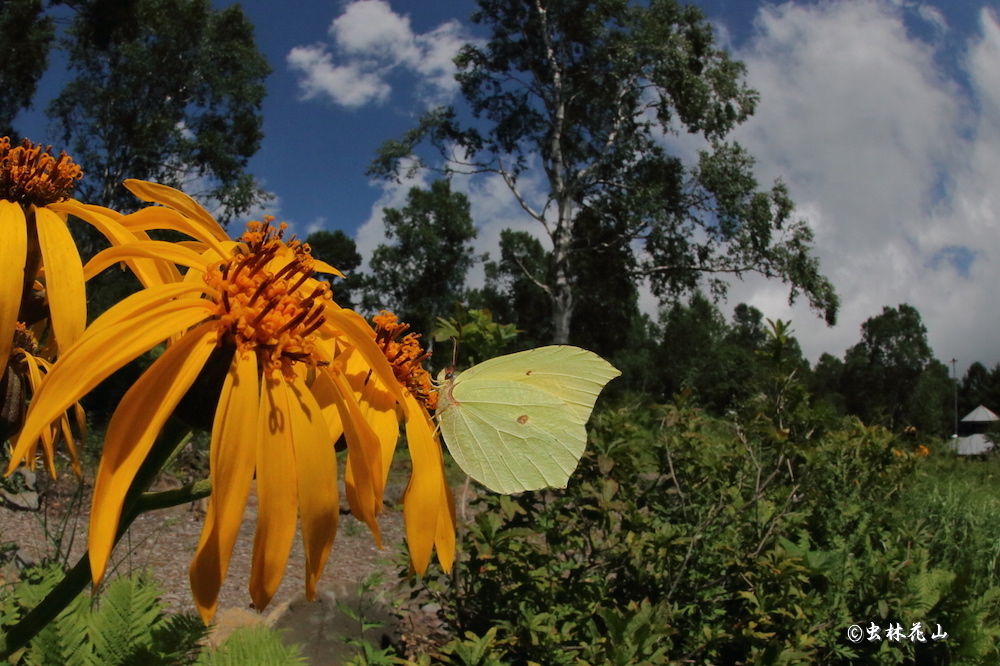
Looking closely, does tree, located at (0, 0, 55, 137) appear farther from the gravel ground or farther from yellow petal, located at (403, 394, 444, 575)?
yellow petal, located at (403, 394, 444, 575)

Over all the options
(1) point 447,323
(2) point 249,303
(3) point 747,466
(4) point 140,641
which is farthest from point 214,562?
(3) point 747,466

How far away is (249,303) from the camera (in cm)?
71

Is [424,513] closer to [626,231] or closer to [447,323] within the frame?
[447,323]

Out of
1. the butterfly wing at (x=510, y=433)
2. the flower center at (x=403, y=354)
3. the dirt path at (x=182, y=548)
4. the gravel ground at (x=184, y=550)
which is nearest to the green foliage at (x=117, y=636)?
the butterfly wing at (x=510, y=433)

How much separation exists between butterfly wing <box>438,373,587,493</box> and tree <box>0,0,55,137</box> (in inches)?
756

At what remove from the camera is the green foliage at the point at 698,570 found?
2686 mm

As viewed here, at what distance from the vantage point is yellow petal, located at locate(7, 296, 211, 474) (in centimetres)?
47

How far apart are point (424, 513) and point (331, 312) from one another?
25 centimetres

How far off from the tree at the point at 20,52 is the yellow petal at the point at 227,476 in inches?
777

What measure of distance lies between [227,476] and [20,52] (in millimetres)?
21720

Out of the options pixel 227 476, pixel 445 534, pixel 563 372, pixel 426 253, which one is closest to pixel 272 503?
pixel 227 476

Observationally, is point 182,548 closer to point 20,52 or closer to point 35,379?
point 35,379

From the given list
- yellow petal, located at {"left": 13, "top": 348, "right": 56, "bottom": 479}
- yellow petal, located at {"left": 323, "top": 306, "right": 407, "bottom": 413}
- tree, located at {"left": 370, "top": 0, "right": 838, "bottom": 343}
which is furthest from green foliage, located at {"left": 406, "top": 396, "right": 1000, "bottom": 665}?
tree, located at {"left": 370, "top": 0, "right": 838, "bottom": 343}

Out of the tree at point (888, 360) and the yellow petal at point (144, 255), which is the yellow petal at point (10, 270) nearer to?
the yellow petal at point (144, 255)
